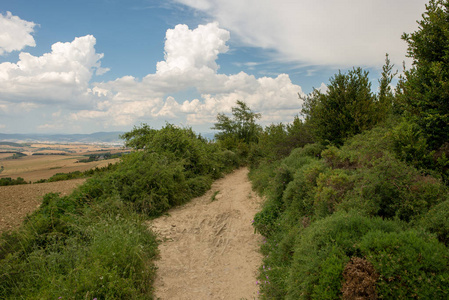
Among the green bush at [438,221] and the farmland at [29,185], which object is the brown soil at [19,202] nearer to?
the farmland at [29,185]

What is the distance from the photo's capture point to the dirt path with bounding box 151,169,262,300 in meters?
4.76

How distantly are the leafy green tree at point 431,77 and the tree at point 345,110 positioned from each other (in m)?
3.29

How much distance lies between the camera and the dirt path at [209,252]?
4758 mm

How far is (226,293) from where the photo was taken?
4609 millimetres

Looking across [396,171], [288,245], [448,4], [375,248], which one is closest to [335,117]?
[448,4]

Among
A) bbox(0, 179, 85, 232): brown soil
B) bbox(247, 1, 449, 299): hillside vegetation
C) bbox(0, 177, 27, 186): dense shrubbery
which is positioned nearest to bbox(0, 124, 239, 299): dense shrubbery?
bbox(0, 179, 85, 232): brown soil

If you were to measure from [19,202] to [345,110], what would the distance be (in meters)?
13.1

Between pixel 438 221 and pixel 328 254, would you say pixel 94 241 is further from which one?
pixel 438 221

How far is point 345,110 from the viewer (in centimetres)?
938

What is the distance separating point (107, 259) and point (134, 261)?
0.49 m

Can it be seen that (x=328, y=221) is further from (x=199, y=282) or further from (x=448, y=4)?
(x=448, y=4)

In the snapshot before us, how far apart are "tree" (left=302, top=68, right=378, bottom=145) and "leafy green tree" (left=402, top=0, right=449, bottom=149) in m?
3.29

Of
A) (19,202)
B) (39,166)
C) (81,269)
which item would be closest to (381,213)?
(81,269)

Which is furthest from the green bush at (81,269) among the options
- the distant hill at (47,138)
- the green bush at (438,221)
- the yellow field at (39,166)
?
the distant hill at (47,138)
